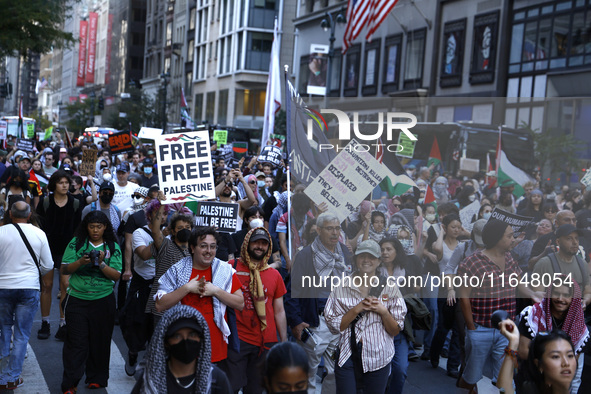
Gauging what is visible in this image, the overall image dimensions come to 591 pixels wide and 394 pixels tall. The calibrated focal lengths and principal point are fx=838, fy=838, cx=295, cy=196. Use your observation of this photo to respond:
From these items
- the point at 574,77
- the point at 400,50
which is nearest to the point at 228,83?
the point at 400,50

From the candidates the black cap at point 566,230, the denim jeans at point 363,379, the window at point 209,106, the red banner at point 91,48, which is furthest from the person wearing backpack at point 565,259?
the red banner at point 91,48

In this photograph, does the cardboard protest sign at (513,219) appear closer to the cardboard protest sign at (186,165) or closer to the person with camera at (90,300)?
the person with camera at (90,300)

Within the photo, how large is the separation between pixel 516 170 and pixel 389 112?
40.2 inches

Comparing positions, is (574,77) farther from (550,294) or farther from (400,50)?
(550,294)

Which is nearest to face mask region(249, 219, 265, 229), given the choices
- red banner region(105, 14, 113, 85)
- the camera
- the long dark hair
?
the long dark hair

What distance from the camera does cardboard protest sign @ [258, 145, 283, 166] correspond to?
18422 mm

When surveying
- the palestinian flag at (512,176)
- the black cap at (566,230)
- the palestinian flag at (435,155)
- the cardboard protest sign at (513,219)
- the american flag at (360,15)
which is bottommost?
the black cap at (566,230)

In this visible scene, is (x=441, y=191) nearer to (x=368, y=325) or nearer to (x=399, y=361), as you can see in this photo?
(x=368, y=325)

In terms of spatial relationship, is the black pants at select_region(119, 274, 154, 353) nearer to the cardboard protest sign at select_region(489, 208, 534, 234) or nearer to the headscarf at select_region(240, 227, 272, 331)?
the headscarf at select_region(240, 227, 272, 331)

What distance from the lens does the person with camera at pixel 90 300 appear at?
7418mm

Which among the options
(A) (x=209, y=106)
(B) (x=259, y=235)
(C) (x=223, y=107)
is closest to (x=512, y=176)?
(B) (x=259, y=235)

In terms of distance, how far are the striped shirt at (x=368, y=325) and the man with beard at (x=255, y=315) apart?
57 cm

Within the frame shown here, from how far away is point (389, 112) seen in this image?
6277 mm

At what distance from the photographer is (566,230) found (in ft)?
20.7
